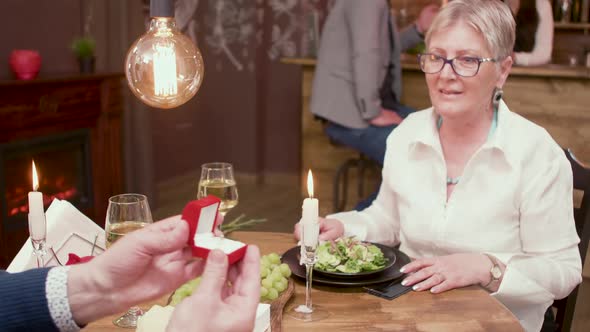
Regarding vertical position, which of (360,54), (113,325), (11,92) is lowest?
(113,325)

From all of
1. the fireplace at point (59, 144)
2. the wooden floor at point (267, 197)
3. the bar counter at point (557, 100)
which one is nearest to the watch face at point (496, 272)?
the fireplace at point (59, 144)

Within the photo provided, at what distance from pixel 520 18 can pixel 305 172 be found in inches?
72.0

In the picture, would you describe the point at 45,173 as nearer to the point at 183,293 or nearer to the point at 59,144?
the point at 59,144

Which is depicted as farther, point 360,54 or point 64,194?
point 64,194

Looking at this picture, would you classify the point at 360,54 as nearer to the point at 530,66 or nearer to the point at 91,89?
the point at 530,66

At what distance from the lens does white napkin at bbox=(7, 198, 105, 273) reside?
4.99 ft

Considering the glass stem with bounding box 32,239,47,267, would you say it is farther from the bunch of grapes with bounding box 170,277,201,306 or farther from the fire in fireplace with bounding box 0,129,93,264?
the fire in fireplace with bounding box 0,129,93,264

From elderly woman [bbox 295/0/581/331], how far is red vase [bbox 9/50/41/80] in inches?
97.4

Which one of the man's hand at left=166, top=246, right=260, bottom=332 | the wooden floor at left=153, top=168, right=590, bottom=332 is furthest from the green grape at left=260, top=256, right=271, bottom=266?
the wooden floor at left=153, top=168, right=590, bottom=332

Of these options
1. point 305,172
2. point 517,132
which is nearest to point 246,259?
point 517,132

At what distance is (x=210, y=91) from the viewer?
596cm

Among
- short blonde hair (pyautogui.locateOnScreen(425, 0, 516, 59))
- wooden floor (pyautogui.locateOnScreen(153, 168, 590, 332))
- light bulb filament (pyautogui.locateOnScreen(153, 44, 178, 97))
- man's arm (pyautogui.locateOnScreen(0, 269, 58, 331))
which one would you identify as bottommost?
wooden floor (pyautogui.locateOnScreen(153, 168, 590, 332))

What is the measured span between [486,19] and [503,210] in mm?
503

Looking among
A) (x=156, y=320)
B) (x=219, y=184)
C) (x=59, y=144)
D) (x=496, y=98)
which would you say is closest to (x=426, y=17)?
(x=59, y=144)
